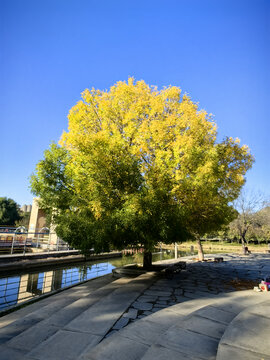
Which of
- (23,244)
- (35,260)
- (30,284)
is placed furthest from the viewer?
(23,244)

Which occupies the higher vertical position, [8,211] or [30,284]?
[8,211]

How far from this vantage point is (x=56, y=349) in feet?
11.6

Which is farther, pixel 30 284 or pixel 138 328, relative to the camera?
pixel 30 284

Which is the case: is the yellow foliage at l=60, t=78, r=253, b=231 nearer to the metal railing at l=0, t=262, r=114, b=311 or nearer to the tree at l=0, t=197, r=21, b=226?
the metal railing at l=0, t=262, r=114, b=311

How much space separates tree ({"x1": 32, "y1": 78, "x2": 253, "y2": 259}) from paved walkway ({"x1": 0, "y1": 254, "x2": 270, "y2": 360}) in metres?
2.07

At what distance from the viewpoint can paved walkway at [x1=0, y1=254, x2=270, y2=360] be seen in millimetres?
3218

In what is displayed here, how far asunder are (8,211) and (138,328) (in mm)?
59258

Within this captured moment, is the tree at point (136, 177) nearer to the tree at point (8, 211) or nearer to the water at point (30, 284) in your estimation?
the water at point (30, 284)

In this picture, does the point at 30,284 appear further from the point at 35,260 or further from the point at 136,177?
the point at 136,177

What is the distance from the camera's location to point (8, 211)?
53.9m

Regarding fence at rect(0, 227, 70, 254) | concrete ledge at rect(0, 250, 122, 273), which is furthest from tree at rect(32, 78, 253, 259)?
fence at rect(0, 227, 70, 254)

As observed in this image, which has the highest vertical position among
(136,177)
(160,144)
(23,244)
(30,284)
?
(160,144)

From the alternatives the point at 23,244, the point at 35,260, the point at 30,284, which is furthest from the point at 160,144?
the point at 23,244

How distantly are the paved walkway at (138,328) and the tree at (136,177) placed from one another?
6.79ft
